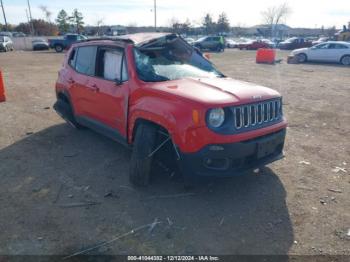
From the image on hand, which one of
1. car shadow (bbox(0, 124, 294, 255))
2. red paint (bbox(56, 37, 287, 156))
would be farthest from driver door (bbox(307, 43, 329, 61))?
red paint (bbox(56, 37, 287, 156))

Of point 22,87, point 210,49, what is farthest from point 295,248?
point 210,49

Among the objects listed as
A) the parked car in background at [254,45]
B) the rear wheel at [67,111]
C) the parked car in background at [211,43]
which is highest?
the rear wheel at [67,111]

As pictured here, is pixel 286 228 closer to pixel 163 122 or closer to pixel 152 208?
pixel 152 208

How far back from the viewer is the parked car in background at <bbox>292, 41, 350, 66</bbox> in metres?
20.8

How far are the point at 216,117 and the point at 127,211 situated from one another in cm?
149

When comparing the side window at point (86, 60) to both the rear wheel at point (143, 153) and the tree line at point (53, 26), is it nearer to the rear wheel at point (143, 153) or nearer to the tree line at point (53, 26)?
the rear wheel at point (143, 153)

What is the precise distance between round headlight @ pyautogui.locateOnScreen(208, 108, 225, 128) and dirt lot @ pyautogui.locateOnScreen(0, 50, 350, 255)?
102cm

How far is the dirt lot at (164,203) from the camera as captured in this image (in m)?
3.21

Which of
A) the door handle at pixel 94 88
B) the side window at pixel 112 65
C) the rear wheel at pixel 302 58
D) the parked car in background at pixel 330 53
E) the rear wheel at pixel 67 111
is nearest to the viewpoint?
the side window at pixel 112 65

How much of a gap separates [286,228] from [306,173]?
154cm

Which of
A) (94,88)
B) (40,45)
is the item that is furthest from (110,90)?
(40,45)

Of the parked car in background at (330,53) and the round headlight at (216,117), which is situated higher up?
the round headlight at (216,117)

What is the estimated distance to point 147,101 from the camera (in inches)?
161

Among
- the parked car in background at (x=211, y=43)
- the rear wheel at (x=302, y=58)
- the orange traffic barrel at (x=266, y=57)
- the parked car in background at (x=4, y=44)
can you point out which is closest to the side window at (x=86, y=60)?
the orange traffic barrel at (x=266, y=57)
